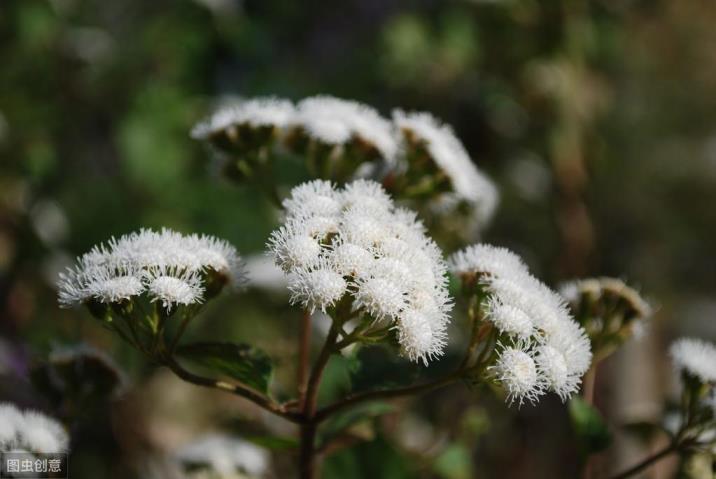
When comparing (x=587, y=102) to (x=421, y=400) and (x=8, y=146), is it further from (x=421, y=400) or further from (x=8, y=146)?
(x=8, y=146)

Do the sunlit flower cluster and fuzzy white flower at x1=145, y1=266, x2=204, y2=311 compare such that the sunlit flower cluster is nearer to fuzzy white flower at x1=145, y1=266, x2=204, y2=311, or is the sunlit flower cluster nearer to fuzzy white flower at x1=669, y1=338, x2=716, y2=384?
fuzzy white flower at x1=669, y1=338, x2=716, y2=384

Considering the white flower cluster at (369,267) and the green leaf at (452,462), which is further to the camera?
the green leaf at (452,462)

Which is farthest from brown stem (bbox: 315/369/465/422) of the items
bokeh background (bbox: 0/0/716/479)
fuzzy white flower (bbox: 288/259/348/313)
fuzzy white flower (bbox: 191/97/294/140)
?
bokeh background (bbox: 0/0/716/479)

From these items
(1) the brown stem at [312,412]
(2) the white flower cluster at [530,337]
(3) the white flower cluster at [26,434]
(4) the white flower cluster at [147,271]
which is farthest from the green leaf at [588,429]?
(3) the white flower cluster at [26,434]

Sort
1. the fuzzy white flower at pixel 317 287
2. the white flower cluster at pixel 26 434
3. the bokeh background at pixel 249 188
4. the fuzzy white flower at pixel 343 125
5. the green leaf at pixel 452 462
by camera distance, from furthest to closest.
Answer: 1. the bokeh background at pixel 249 188
2. the green leaf at pixel 452 462
3. the fuzzy white flower at pixel 343 125
4. the white flower cluster at pixel 26 434
5. the fuzzy white flower at pixel 317 287

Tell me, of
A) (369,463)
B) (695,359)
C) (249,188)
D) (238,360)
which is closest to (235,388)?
(238,360)

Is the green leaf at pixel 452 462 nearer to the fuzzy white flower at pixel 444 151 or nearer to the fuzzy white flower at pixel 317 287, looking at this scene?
the fuzzy white flower at pixel 444 151
